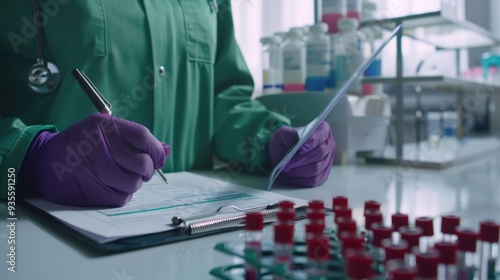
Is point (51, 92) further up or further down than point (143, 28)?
further down

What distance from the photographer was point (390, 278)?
26 centimetres

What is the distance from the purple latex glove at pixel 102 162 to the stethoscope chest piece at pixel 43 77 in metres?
0.17

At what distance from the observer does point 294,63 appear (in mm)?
1326

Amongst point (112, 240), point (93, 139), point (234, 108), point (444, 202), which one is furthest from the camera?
point (234, 108)

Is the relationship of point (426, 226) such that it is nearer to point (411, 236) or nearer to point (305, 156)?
point (411, 236)

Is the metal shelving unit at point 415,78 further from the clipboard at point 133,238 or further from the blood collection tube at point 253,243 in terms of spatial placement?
the blood collection tube at point 253,243

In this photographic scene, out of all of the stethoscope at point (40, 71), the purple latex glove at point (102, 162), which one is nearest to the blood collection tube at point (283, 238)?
the purple latex glove at point (102, 162)

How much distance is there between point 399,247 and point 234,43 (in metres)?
0.88

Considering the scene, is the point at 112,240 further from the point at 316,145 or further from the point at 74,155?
the point at 316,145

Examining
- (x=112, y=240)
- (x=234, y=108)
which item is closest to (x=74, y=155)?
(x=112, y=240)

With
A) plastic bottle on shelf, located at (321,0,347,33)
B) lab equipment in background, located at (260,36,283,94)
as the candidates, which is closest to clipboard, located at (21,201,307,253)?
lab equipment in background, located at (260,36,283,94)

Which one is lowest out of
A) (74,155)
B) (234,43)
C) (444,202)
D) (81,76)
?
(444,202)

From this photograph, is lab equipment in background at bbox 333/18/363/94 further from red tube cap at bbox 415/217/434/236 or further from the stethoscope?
red tube cap at bbox 415/217/434/236

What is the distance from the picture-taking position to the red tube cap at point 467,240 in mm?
317
